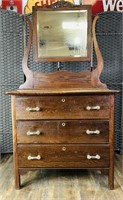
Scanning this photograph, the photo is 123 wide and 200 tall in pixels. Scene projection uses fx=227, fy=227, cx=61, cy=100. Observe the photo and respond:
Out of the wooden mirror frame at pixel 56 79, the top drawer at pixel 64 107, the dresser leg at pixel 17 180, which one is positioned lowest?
the dresser leg at pixel 17 180

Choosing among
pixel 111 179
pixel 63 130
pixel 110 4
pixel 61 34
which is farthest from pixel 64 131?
pixel 110 4

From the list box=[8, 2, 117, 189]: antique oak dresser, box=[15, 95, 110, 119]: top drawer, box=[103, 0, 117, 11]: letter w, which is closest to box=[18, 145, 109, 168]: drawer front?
box=[8, 2, 117, 189]: antique oak dresser

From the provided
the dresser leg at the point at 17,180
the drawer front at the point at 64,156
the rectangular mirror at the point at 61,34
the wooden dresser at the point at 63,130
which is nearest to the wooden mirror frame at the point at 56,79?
the rectangular mirror at the point at 61,34

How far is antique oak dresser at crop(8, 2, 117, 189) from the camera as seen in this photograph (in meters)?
1.60

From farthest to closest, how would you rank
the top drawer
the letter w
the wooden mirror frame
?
the letter w → the wooden mirror frame → the top drawer

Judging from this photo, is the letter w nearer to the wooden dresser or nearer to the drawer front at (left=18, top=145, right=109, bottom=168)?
the wooden dresser

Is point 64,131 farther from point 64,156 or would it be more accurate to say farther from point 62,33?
point 62,33

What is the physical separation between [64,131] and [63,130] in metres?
0.01

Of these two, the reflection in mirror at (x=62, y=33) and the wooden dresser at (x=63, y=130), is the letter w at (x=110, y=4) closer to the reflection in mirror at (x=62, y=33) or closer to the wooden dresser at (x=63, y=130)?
the reflection in mirror at (x=62, y=33)

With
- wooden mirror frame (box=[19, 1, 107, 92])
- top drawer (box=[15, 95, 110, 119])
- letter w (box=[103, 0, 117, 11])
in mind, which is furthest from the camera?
letter w (box=[103, 0, 117, 11])

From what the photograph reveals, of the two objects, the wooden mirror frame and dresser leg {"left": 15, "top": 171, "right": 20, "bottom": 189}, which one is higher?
the wooden mirror frame

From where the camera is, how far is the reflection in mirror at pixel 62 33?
195 cm

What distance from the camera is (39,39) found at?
197 centimetres

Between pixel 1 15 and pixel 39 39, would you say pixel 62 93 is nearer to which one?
pixel 39 39
